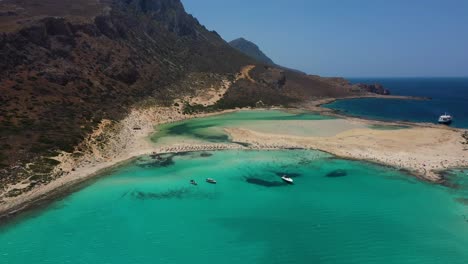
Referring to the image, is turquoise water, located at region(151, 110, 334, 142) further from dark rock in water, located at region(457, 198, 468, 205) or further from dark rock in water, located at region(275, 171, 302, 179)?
dark rock in water, located at region(457, 198, 468, 205)

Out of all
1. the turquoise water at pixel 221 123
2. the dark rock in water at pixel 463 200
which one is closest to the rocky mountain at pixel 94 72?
the turquoise water at pixel 221 123

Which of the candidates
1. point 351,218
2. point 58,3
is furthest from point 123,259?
point 58,3

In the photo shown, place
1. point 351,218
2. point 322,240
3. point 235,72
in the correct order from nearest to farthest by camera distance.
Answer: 1. point 322,240
2. point 351,218
3. point 235,72

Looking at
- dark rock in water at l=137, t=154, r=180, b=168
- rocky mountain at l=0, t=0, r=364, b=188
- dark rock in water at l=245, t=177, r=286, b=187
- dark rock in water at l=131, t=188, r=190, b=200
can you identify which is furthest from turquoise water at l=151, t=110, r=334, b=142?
dark rock in water at l=131, t=188, r=190, b=200

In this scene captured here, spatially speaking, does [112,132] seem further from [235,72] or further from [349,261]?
[235,72]

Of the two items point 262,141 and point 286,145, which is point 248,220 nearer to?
point 286,145

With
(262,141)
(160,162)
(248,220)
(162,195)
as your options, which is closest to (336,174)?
(262,141)
